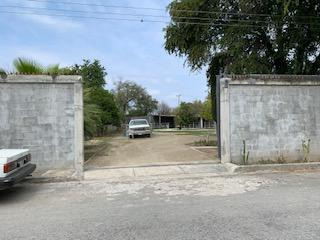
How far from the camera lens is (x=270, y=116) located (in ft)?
42.8

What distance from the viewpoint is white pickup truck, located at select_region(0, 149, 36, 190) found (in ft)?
27.3

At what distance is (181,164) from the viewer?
515 inches

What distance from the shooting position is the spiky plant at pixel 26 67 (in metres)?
12.4

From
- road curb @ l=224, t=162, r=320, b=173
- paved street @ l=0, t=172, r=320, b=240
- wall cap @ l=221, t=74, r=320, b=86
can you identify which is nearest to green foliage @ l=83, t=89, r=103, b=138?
paved street @ l=0, t=172, r=320, b=240

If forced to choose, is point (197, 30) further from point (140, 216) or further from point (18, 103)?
point (140, 216)

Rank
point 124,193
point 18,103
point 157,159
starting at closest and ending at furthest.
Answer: point 124,193
point 18,103
point 157,159

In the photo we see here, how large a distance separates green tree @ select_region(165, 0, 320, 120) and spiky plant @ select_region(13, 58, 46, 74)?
11.6 m

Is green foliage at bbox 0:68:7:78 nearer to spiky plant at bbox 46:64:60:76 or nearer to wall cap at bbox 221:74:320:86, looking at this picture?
spiky plant at bbox 46:64:60:76

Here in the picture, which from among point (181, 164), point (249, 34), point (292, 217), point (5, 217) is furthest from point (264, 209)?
point (249, 34)

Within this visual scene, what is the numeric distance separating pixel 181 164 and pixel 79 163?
3.33 metres

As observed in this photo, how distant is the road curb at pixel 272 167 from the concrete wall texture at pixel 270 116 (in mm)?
751

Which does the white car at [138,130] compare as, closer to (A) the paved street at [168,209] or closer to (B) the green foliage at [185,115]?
(A) the paved street at [168,209]

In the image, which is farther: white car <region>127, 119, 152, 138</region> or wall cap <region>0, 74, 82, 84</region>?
white car <region>127, 119, 152, 138</region>

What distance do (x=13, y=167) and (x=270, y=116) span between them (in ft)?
26.8
